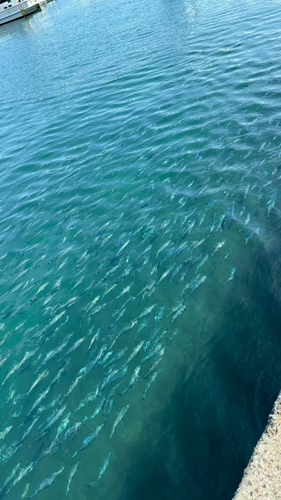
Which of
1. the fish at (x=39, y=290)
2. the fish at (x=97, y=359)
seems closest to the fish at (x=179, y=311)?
the fish at (x=97, y=359)

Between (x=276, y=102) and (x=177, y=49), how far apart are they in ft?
43.9

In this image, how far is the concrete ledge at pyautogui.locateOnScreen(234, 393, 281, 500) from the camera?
4816 millimetres

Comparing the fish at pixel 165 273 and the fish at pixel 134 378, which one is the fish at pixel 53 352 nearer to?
the fish at pixel 134 378

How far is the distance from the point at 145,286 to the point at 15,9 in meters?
68.9

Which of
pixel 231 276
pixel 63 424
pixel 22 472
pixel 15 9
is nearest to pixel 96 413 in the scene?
pixel 63 424

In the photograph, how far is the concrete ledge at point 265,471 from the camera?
15.8 feet

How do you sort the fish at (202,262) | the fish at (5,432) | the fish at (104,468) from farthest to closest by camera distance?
the fish at (202,262) < the fish at (5,432) < the fish at (104,468)

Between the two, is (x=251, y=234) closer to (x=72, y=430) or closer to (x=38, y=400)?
(x=72, y=430)

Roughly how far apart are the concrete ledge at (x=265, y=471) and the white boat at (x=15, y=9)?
7247 centimetres

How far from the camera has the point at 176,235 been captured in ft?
36.0

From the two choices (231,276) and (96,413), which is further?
(231,276)

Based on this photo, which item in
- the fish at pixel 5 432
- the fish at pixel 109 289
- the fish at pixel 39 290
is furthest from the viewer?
the fish at pixel 39 290

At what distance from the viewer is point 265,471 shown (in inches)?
196

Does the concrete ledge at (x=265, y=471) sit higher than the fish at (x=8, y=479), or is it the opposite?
the concrete ledge at (x=265, y=471)
